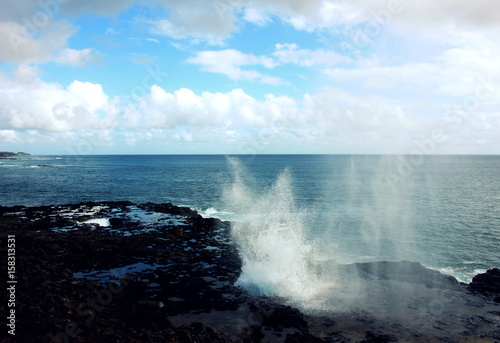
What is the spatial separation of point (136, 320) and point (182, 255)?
45.0 ft

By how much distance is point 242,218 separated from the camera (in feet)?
178

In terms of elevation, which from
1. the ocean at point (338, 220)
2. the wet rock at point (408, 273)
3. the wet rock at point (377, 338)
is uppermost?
the ocean at point (338, 220)

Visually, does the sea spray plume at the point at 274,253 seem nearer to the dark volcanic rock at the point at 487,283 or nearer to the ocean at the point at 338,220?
the ocean at the point at 338,220

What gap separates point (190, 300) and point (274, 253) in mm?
11278

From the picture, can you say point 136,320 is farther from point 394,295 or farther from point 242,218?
point 242,218

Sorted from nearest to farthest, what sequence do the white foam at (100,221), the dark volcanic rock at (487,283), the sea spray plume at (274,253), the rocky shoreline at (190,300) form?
the rocky shoreline at (190,300) < the dark volcanic rock at (487,283) < the sea spray plume at (274,253) < the white foam at (100,221)

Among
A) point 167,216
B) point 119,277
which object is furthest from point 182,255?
point 167,216

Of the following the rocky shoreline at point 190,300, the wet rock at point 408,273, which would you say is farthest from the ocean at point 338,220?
the rocky shoreline at point 190,300

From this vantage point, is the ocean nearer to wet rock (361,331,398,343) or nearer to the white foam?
wet rock (361,331,398,343)

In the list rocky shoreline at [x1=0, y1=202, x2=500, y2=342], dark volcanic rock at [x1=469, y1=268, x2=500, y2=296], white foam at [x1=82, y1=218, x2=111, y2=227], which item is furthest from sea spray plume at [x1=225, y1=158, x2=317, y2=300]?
white foam at [x1=82, y1=218, x2=111, y2=227]

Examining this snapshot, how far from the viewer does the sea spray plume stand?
26.9 meters

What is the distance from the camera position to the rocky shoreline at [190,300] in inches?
758

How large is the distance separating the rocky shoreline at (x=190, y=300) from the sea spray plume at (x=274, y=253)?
156 cm

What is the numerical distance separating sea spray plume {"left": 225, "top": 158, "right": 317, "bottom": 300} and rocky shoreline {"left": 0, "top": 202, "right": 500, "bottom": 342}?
156 centimetres
